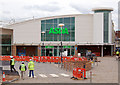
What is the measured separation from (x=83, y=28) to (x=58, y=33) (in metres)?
6.31

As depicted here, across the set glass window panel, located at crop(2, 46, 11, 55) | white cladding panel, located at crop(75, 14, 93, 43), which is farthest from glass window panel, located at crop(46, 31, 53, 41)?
glass window panel, located at crop(2, 46, 11, 55)

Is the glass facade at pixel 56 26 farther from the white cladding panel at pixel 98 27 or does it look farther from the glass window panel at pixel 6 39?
the glass window panel at pixel 6 39

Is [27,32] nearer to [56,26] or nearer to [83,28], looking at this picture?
[56,26]

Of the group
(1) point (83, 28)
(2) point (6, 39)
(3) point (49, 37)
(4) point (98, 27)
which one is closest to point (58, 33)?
(3) point (49, 37)

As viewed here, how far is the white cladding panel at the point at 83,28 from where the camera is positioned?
173 feet

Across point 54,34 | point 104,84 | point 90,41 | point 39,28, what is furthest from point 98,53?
point 104,84

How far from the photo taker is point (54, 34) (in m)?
53.2

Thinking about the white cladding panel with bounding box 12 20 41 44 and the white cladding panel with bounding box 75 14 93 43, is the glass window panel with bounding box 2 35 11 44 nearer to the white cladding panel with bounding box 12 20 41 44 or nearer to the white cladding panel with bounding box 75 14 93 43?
the white cladding panel with bounding box 12 20 41 44

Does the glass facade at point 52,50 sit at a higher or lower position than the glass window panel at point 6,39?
lower

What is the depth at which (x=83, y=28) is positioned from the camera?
173ft

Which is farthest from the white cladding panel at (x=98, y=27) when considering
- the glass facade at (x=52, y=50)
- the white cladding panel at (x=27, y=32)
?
the white cladding panel at (x=27, y=32)

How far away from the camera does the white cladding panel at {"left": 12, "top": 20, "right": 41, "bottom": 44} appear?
5119 cm

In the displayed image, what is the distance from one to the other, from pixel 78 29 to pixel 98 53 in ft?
26.6

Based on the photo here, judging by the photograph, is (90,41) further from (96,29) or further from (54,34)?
(54,34)
